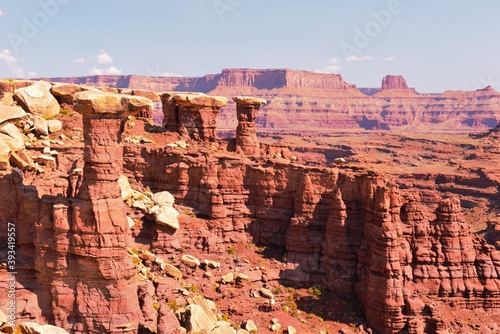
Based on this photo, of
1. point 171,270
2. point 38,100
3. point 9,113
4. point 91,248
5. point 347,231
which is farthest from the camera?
point 38,100

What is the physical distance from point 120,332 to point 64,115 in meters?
24.0

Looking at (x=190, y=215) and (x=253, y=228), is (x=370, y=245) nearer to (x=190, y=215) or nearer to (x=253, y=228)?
(x=253, y=228)

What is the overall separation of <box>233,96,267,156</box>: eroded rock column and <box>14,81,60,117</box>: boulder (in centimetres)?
1500

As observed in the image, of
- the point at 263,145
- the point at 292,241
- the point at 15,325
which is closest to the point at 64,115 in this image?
the point at 263,145

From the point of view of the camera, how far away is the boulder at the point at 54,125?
132 feet

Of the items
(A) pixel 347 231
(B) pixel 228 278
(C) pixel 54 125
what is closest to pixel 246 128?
(A) pixel 347 231

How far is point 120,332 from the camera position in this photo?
80.4 ft

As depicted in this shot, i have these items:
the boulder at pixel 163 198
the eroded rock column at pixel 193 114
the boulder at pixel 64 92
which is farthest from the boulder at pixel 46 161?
the eroded rock column at pixel 193 114

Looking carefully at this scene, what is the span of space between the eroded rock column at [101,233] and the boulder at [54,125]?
55.0ft

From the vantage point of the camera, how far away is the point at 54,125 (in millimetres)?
40500

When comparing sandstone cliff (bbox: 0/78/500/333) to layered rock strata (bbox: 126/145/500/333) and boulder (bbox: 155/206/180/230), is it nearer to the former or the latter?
layered rock strata (bbox: 126/145/500/333)

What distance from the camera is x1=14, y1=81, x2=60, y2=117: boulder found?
41312mm

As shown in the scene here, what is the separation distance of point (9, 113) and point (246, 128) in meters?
19.1

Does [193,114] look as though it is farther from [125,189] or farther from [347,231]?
[347,231]
